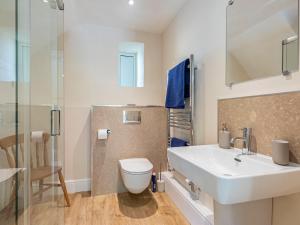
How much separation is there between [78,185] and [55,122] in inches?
38.1

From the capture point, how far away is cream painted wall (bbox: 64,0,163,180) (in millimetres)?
2375

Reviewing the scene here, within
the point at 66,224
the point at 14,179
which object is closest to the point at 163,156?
the point at 66,224

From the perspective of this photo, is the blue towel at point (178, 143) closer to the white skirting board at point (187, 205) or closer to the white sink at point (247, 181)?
the white skirting board at point (187, 205)

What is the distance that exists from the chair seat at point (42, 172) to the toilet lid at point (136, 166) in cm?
Result: 73

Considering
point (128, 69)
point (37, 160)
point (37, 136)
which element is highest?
point (128, 69)

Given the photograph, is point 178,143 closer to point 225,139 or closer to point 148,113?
Result: point 148,113

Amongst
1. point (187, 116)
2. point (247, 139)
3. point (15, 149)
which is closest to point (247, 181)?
point (247, 139)

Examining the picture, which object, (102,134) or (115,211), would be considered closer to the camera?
(115,211)

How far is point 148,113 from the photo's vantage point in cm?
243

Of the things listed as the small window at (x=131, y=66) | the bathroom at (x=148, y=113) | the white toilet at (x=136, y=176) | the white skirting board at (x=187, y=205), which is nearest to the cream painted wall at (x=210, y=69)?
the bathroom at (x=148, y=113)

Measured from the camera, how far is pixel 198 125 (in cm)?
180

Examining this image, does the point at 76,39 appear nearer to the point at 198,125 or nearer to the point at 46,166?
the point at 46,166

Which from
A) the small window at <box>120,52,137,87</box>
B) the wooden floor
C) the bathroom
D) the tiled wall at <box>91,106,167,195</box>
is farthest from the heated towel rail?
the small window at <box>120,52,137,87</box>

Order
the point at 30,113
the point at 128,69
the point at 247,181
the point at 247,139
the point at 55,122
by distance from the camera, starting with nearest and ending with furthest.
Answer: the point at 247,181
the point at 247,139
the point at 30,113
the point at 55,122
the point at 128,69
